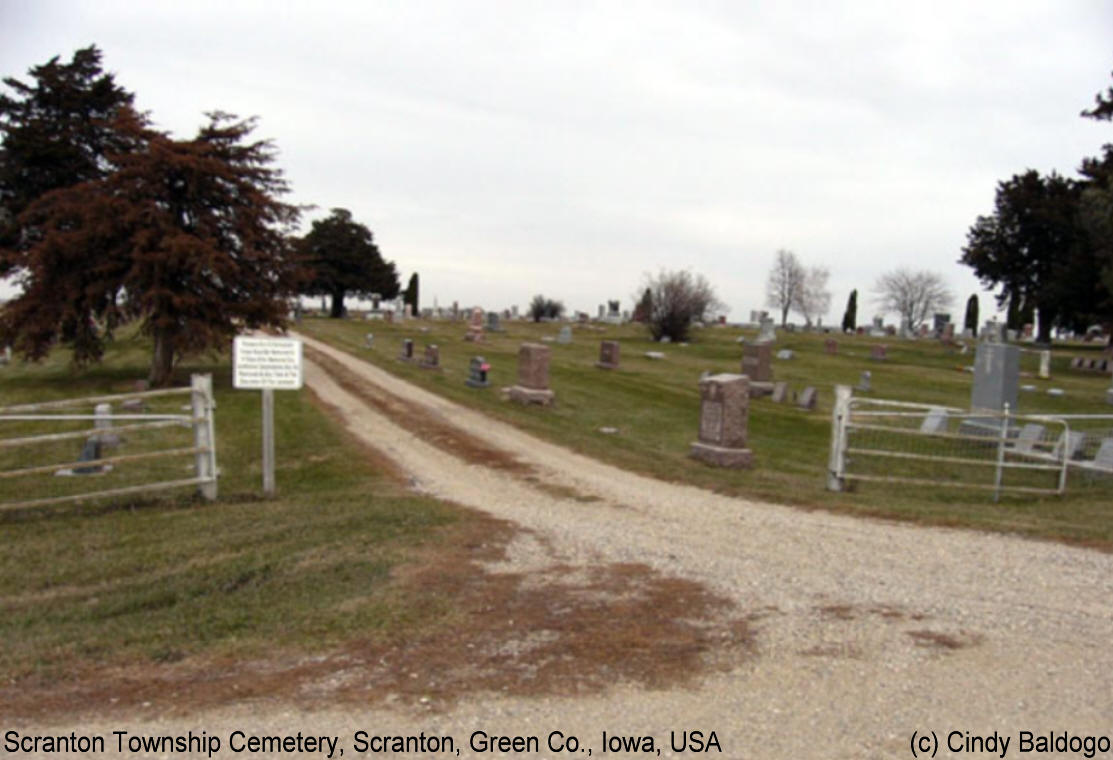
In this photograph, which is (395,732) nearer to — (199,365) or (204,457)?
(204,457)

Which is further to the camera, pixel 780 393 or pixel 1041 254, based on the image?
pixel 1041 254

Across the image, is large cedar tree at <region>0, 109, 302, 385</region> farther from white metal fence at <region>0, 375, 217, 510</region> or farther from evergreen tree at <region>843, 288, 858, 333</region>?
evergreen tree at <region>843, 288, 858, 333</region>

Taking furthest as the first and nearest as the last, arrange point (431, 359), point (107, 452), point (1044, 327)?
1. point (1044, 327)
2. point (431, 359)
3. point (107, 452)

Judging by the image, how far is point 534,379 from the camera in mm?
21844

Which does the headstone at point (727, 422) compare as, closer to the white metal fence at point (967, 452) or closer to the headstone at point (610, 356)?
the white metal fence at point (967, 452)

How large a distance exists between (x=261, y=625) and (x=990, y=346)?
1737cm

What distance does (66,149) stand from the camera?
117 ft

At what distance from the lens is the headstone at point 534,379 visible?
71.0ft

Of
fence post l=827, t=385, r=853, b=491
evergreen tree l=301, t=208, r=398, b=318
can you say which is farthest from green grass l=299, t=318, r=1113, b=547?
evergreen tree l=301, t=208, r=398, b=318

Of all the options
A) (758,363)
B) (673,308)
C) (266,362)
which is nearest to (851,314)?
(673,308)

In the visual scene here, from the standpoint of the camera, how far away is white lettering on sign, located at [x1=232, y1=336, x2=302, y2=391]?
1094cm

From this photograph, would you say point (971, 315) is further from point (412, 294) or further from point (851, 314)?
point (412, 294)

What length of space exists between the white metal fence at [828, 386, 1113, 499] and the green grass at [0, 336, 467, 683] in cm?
618

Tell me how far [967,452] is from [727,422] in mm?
5361
